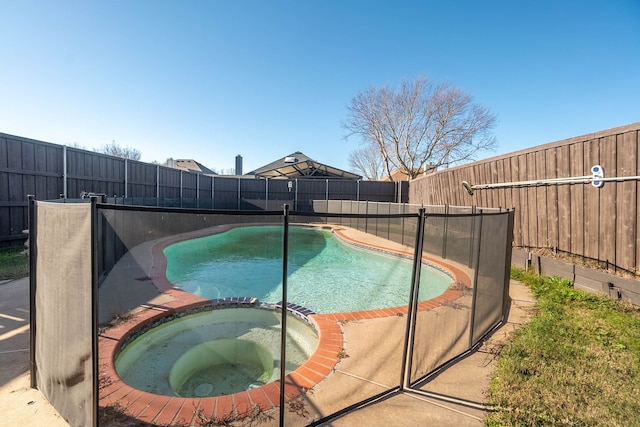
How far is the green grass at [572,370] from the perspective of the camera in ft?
6.12

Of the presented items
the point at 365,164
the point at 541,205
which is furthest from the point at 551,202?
the point at 365,164

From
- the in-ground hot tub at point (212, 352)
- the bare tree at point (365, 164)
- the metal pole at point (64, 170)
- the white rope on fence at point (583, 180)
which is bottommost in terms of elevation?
the in-ground hot tub at point (212, 352)

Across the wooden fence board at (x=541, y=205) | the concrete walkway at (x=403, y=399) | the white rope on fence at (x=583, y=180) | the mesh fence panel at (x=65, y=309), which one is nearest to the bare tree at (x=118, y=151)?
the concrete walkway at (x=403, y=399)

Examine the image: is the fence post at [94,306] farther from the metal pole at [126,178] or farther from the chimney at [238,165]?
the chimney at [238,165]

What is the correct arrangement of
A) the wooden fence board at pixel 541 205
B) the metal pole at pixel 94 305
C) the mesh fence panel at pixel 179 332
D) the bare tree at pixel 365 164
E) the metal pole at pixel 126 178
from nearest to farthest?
1. the metal pole at pixel 94 305
2. the mesh fence panel at pixel 179 332
3. the wooden fence board at pixel 541 205
4. the metal pole at pixel 126 178
5. the bare tree at pixel 365 164

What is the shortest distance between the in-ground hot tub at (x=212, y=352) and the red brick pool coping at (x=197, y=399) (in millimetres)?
137

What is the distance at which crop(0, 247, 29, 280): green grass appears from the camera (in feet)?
15.7

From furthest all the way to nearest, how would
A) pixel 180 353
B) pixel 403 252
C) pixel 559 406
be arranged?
pixel 403 252, pixel 180 353, pixel 559 406

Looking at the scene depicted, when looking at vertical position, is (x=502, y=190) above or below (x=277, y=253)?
above

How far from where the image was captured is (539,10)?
9.72 meters

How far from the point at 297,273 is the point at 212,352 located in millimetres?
3699

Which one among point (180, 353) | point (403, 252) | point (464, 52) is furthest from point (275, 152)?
point (180, 353)

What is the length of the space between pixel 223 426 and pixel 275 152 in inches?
1514

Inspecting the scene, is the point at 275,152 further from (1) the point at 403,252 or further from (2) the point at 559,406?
(2) the point at 559,406
